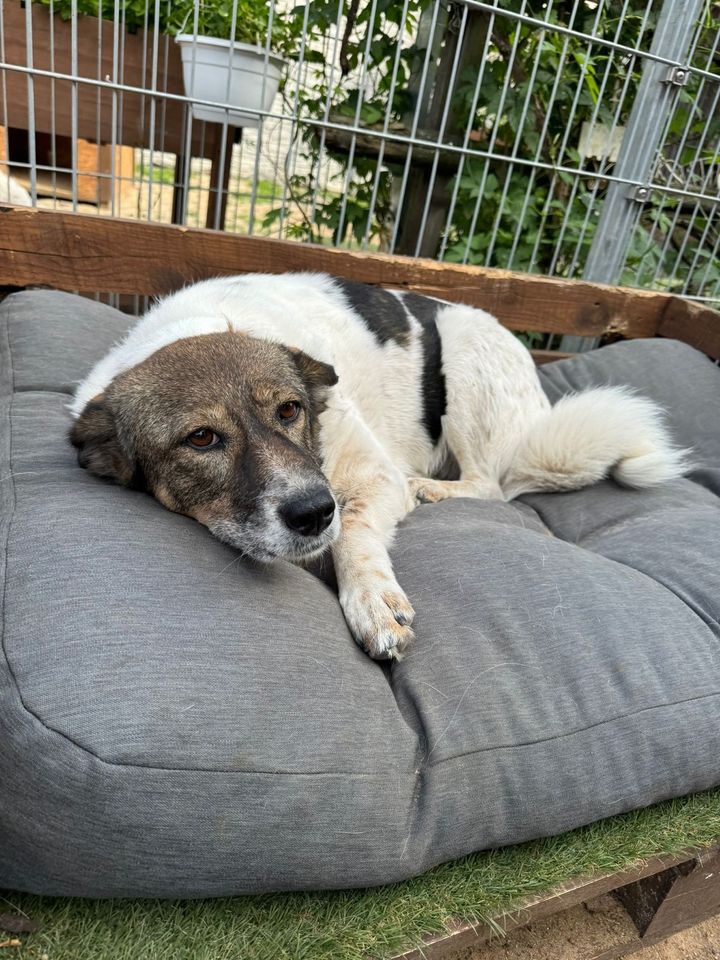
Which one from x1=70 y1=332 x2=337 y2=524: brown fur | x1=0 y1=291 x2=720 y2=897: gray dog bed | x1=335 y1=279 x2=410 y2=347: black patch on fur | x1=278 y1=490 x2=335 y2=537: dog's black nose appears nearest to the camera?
x1=0 y1=291 x2=720 y2=897: gray dog bed

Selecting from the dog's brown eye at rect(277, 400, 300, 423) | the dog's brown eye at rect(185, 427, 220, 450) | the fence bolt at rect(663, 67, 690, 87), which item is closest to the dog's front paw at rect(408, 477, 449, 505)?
the dog's brown eye at rect(277, 400, 300, 423)

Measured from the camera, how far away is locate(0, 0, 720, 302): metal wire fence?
330cm

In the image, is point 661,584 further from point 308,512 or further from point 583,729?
point 308,512

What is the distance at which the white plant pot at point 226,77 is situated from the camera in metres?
3.03

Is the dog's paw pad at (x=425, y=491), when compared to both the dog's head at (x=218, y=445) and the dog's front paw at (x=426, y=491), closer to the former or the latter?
the dog's front paw at (x=426, y=491)

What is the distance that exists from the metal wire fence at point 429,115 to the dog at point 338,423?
2.95ft

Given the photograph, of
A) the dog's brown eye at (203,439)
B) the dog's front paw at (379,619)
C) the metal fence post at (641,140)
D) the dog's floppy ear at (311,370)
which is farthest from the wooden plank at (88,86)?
the dog's front paw at (379,619)

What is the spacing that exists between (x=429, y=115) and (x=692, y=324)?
1.79 m

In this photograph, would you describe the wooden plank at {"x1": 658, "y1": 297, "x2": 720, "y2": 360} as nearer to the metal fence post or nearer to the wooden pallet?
the wooden pallet

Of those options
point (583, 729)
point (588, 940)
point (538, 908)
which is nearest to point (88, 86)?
point (583, 729)

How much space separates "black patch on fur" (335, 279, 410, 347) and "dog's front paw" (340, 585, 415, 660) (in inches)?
52.0

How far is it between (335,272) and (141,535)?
2.10 metres

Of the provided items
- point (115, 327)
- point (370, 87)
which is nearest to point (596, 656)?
point (115, 327)

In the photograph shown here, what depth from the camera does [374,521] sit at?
2.11m
